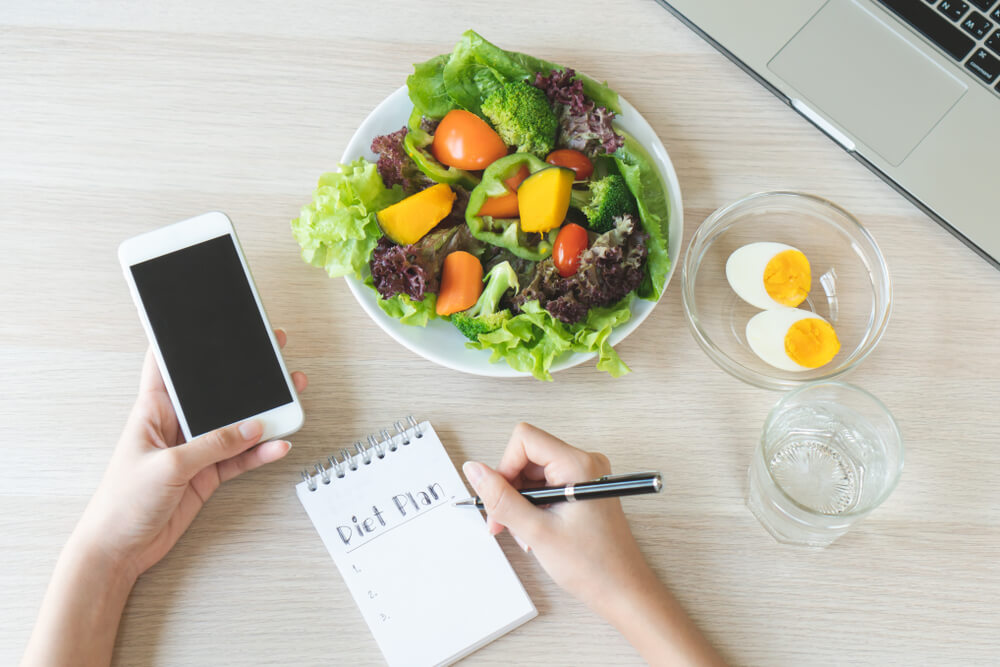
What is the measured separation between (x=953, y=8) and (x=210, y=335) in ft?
3.81

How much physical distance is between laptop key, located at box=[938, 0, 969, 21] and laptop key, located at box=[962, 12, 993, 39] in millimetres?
11

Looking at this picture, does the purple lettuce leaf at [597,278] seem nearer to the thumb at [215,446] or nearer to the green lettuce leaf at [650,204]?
the green lettuce leaf at [650,204]

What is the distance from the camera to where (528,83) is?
1.07 m

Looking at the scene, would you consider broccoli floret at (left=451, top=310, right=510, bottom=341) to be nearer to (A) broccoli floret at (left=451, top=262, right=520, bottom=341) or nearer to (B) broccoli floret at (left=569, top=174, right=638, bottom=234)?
(A) broccoli floret at (left=451, top=262, right=520, bottom=341)

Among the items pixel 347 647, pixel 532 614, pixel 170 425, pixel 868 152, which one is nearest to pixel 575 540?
pixel 532 614

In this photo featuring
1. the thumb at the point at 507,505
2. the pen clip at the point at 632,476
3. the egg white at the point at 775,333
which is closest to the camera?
the pen clip at the point at 632,476

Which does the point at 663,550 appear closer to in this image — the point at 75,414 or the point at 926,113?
the point at 926,113

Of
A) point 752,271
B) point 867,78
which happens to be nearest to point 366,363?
point 752,271

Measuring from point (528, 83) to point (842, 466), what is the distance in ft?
2.33

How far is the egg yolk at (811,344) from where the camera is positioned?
1065 millimetres

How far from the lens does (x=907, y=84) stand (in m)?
1.10

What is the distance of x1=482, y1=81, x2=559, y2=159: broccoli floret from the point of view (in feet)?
3.36

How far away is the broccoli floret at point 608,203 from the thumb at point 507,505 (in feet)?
1.20

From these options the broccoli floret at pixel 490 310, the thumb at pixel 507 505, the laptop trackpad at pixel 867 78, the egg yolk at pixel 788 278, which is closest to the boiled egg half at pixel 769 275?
the egg yolk at pixel 788 278
